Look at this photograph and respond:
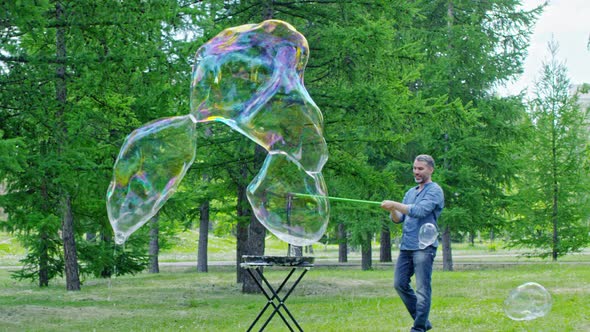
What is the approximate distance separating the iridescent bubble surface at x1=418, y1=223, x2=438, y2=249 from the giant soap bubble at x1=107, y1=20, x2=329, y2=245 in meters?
1.07

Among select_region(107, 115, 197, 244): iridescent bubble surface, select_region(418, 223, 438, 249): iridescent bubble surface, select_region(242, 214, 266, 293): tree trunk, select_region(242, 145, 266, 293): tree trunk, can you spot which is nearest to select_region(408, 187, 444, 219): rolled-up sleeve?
select_region(418, 223, 438, 249): iridescent bubble surface

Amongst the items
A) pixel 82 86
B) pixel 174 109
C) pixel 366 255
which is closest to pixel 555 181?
pixel 366 255

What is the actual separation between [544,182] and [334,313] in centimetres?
2160

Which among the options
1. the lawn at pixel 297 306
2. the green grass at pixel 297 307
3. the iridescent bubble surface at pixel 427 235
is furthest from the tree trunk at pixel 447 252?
the iridescent bubble surface at pixel 427 235

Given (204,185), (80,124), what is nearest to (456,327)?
(80,124)

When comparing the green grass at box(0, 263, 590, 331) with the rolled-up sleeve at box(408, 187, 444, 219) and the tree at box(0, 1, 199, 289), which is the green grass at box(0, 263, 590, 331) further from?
the rolled-up sleeve at box(408, 187, 444, 219)

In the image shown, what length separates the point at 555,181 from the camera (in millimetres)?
30859

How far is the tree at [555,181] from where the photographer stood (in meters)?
30.5

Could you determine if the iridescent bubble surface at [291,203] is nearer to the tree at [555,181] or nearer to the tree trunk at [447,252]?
the tree trunk at [447,252]

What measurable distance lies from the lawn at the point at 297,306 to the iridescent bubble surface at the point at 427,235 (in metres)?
2.28

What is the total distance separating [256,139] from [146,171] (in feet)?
4.14

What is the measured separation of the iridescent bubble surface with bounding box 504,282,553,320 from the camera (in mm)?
8242

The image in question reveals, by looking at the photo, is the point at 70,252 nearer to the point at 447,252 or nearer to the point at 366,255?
the point at 366,255

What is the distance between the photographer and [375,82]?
49.5 ft
